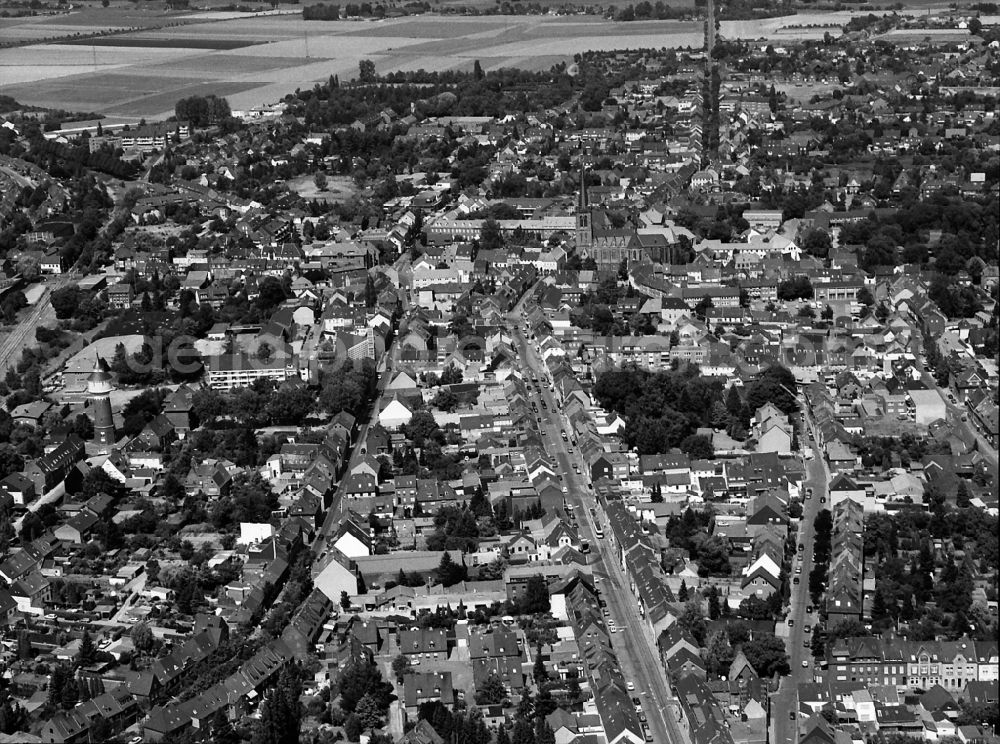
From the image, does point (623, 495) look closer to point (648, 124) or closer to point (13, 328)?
point (13, 328)

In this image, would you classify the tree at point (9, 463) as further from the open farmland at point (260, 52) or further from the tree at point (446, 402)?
the open farmland at point (260, 52)

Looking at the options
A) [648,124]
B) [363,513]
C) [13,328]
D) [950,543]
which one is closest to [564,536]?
[363,513]

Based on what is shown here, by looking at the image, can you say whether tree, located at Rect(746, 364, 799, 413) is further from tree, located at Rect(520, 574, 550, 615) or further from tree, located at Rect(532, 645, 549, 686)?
tree, located at Rect(532, 645, 549, 686)

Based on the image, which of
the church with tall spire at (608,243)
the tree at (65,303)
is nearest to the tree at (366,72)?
the church with tall spire at (608,243)

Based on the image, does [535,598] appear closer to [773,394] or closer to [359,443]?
[359,443]

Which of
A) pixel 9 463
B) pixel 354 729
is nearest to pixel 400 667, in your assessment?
pixel 354 729

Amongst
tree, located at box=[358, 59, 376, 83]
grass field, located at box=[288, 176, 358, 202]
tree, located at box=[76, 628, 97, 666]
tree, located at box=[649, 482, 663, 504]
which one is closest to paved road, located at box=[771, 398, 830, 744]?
tree, located at box=[649, 482, 663, 504]
